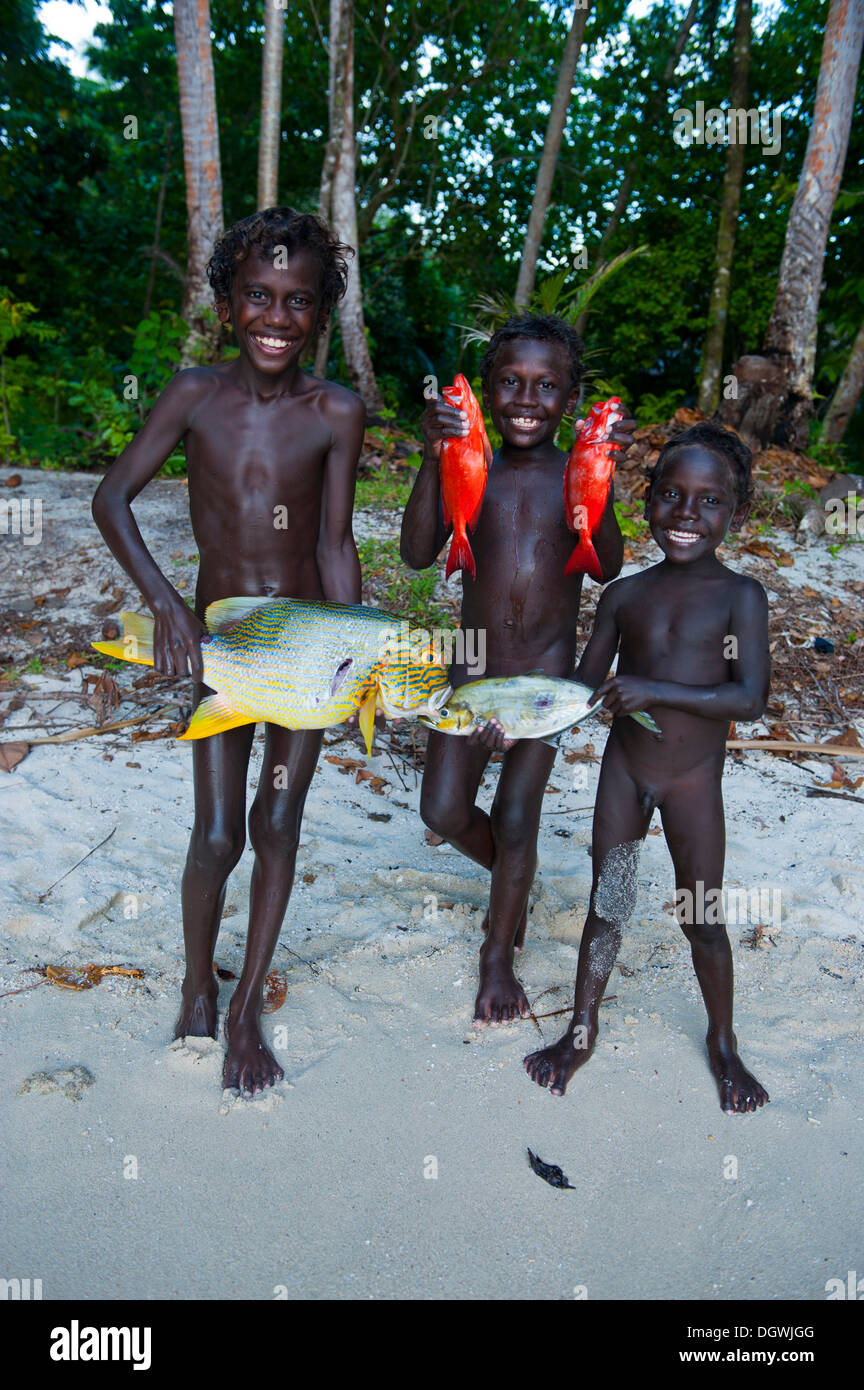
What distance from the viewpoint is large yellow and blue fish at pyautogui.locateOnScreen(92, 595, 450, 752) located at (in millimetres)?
2164

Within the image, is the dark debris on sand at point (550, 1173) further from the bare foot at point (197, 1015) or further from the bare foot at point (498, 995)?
the bare foot at point (197, 1015)

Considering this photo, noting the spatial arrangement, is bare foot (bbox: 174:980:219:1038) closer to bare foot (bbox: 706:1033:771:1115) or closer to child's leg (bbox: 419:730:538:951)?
child's leg (bbox: 419:730:538:951)

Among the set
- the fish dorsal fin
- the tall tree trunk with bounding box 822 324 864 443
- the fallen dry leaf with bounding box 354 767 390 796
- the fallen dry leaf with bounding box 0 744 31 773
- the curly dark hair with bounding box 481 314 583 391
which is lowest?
the fallen dry leaf with bounding box 354 767 390 796

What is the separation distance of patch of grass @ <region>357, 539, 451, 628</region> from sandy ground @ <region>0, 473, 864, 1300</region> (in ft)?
7.27

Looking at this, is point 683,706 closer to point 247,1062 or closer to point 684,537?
point 684,537

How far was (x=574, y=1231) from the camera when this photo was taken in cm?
230

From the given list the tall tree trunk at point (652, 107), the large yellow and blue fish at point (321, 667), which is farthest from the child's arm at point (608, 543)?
the tall tree trunk at point (652, 107)

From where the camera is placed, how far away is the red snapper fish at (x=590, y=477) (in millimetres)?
2473

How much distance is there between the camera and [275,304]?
248cm

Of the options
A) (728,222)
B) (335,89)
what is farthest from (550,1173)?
(728,222)

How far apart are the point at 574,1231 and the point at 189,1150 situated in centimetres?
102

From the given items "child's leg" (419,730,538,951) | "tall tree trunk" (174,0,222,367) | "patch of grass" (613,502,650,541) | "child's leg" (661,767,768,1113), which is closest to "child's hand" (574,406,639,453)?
"child's leg" (661,767,768,1113)

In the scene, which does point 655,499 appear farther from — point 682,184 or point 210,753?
point 682,184

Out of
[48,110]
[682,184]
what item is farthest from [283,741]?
[48,110]
